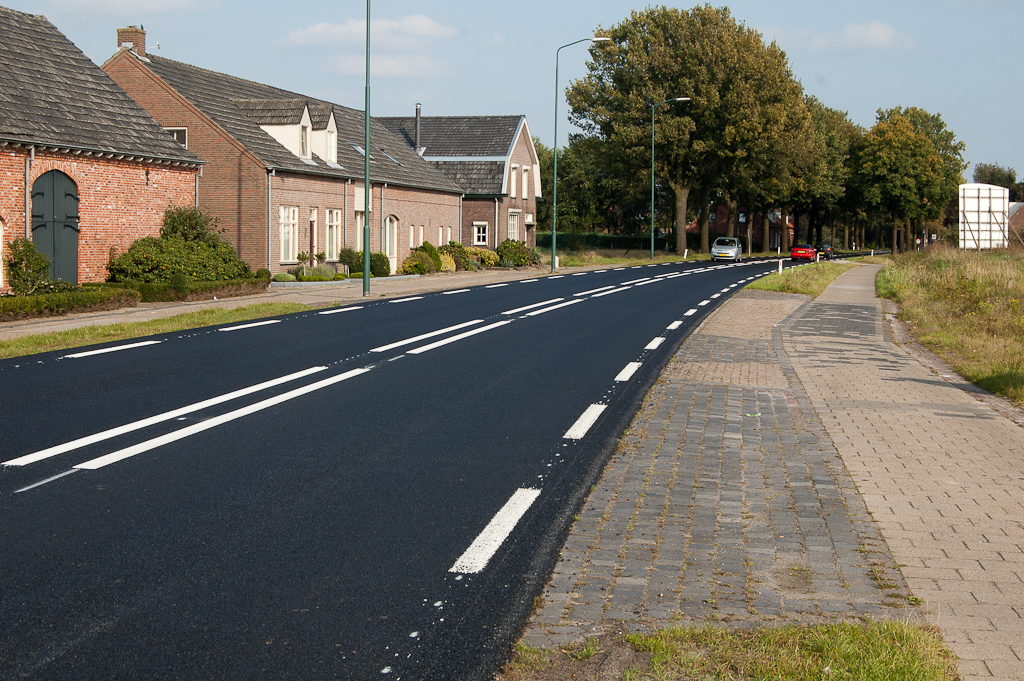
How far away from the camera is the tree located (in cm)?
6022

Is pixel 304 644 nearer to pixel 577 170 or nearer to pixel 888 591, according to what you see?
pixel 888 591

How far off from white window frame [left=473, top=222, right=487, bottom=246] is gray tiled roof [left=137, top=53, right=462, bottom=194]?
746 centimetres

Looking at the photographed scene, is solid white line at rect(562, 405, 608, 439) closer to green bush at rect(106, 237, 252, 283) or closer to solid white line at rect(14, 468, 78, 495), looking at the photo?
solid white line at rect(14, 468, 78, 495)

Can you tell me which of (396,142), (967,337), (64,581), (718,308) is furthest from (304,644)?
(396,142)

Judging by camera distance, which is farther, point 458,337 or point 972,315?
point 972,315

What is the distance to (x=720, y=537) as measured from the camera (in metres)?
5.44

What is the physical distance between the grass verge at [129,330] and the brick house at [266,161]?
13032 mm

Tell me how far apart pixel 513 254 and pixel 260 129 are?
15048 millimetres

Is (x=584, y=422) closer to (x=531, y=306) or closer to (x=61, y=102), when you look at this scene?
(x=531, y=306)

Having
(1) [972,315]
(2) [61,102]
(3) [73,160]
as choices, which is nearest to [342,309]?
(3) [73,160]

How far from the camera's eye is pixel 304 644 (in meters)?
3.91

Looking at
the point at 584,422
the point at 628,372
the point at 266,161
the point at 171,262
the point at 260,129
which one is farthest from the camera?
the point at 260,129

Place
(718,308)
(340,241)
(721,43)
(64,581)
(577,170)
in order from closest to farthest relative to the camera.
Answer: (64,581)
(718,308)
(340,241)
(721,43)
(577,170)

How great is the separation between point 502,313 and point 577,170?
80499 mm
